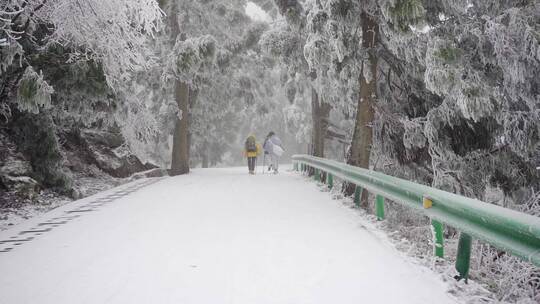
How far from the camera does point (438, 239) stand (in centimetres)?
521

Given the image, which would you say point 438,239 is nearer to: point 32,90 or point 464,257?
point 464,257

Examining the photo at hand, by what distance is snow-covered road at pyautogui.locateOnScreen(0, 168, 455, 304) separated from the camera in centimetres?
419

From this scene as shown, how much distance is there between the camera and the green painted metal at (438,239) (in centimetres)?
512

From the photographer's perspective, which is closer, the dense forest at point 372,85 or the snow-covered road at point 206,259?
the snow-covered road at point 206,259

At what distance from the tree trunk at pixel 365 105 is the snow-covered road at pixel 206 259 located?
2.91m

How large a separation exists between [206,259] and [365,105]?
7038mm

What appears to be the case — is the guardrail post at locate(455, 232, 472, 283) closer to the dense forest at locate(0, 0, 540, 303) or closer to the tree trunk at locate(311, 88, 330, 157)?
the dense forest at locate(0, 0, 540, 303)

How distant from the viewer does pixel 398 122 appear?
36.2 ft

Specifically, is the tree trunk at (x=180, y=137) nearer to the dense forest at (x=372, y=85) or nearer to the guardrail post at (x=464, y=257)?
the dense forest at (x=372, y=85)

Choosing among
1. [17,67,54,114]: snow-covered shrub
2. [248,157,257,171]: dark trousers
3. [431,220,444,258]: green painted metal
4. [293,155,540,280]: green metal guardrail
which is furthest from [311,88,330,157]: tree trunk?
[431,220,444,258]: green painted metal

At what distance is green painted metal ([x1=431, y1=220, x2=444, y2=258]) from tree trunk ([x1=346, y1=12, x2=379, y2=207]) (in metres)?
5.32

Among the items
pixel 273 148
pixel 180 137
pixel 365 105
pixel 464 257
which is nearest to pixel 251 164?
pixel 273 148

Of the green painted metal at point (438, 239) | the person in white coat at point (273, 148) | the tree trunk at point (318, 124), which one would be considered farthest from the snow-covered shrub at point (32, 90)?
the person in white coat at point (273, 148)

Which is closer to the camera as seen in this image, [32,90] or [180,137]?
→ [32,90]
